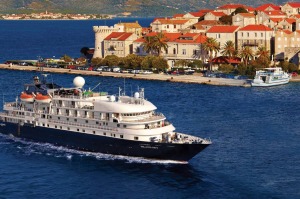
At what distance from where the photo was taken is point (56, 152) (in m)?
52.8

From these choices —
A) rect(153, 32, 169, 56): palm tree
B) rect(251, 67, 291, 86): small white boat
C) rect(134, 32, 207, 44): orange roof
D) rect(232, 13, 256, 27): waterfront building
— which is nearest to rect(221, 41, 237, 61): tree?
rect(134, 32, 207, 44): orange roof

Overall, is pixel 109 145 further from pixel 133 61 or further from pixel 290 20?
pixel 290 20

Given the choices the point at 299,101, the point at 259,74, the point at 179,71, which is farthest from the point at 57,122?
the point at 179,71

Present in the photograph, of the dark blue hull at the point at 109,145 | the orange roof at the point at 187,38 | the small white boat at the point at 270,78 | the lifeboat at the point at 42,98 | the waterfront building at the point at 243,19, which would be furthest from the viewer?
the waterfront building at the point at 243,19

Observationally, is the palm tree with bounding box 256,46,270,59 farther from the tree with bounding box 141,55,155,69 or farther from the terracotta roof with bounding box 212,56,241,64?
the tree with bounding box 141,55,155,69

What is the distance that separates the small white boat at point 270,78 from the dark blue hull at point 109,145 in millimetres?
Result: 40042

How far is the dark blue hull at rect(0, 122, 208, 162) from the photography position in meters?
48.3

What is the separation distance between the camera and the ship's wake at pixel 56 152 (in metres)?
49.3

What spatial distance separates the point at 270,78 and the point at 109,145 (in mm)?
43819

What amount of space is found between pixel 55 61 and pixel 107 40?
33.8ft

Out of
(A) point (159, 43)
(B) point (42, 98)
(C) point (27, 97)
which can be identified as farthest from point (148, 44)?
(B) point (42, 98)

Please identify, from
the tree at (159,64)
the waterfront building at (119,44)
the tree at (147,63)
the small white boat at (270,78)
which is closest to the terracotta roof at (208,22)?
the waterfront building at (119,44)

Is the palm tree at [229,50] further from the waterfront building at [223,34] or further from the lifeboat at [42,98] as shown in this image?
the lifeboat at [42,98]

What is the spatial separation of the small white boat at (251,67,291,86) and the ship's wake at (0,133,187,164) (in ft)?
133
